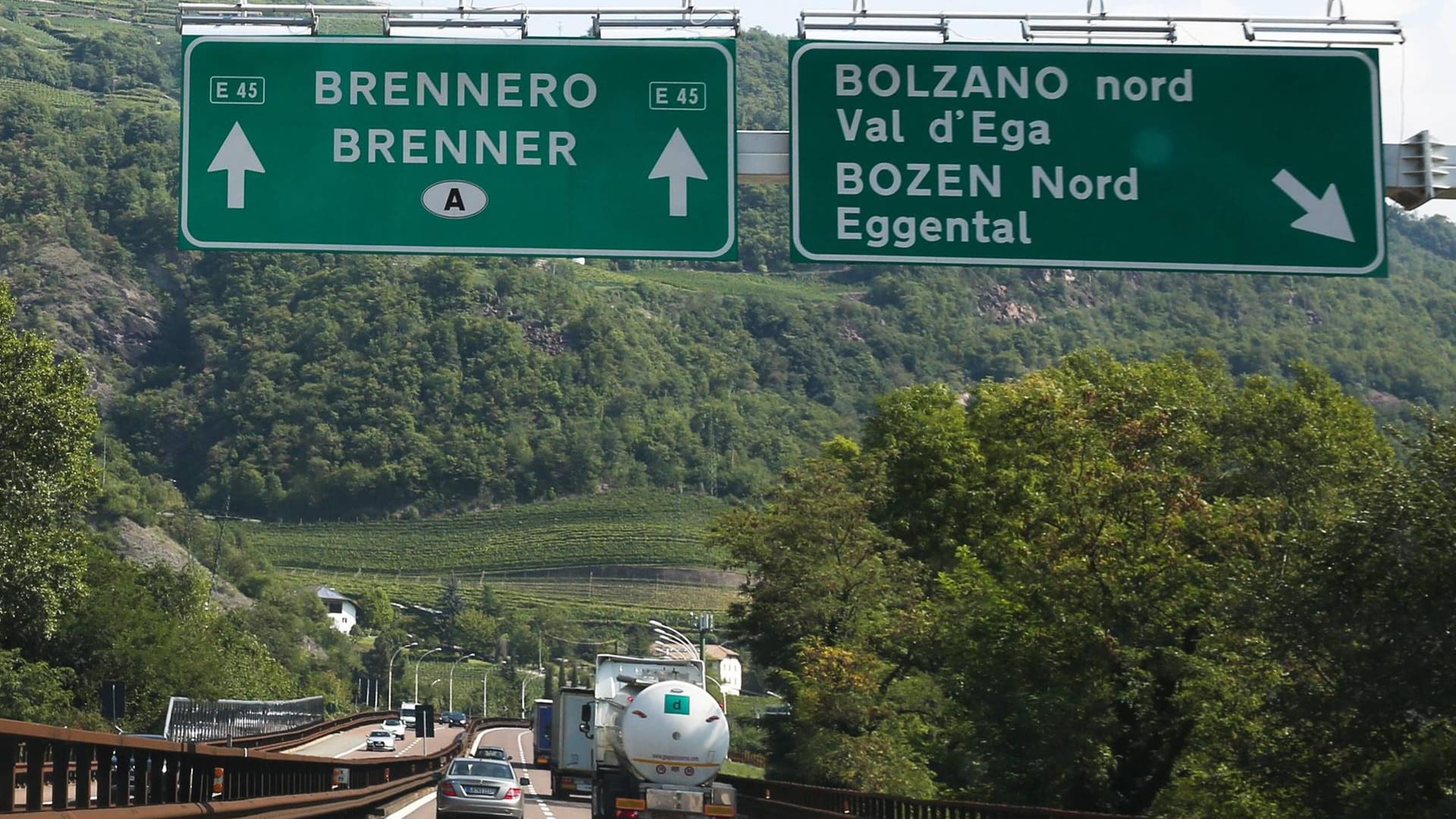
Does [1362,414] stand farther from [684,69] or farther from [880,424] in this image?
[684,69]

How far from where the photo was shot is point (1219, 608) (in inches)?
1257

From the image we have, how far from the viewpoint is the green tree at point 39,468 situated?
45.1 m

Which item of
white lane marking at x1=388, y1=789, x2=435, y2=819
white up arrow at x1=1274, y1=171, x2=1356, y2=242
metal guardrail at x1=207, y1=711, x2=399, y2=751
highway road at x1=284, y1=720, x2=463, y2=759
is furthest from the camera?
highway road at x1=284, y1=720, x2=463, y2=759

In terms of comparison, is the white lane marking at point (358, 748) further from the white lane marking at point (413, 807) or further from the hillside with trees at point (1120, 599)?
the white lane marking at point (413, 807)

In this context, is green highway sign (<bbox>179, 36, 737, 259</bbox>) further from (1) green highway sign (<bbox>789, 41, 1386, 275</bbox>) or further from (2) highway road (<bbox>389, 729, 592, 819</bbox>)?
(2) highway road (<bbox>389, 729, 592, 819</bbox>)

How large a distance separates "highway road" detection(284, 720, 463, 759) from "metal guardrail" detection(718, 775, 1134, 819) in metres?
34.2

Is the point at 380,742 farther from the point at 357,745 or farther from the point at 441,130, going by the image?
the point at 441,130

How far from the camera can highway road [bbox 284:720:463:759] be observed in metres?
80.2

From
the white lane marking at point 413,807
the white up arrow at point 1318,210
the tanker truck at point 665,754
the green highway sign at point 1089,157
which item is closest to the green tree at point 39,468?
the white lane marking at point 413,807

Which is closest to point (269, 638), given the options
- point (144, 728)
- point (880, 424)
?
point (144, 728)

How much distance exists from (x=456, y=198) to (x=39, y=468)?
37353 millimetres

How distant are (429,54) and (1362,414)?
6112cm

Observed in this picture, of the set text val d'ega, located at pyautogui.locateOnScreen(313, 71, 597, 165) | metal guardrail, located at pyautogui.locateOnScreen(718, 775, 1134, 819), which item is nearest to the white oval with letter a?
text val d'ega, located at pyautogui.locateOnScreen(313, 71, 597, 165)

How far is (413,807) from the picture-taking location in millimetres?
40156
